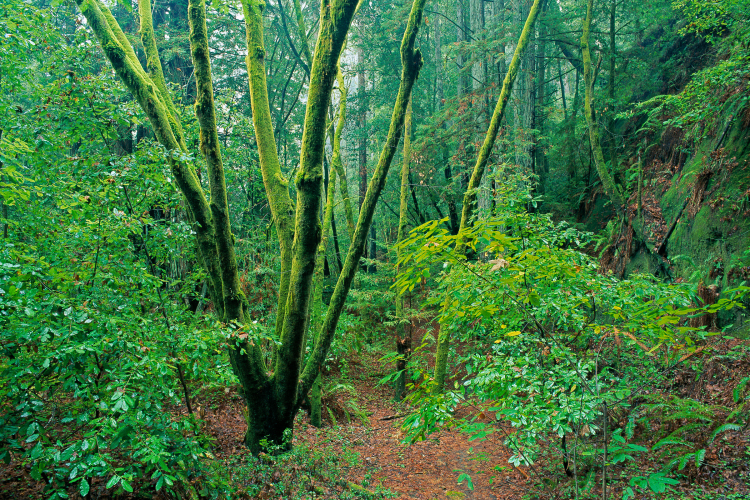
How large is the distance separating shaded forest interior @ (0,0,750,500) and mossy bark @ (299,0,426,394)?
34 millimetres

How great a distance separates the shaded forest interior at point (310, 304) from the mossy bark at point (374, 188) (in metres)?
0.03

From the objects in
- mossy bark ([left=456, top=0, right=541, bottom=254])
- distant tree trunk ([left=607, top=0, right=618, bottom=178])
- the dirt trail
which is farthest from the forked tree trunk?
distant tree trunk ([left=607, top=0, right=618, bottom=178])

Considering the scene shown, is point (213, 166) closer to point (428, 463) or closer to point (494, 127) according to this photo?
point (494, 127)

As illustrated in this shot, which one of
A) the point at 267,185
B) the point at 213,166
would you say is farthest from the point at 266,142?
the point at 213,166

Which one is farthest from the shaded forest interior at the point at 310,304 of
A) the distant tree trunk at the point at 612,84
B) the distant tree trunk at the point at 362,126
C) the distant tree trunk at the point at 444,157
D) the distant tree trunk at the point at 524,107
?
the distant tree trunk at the point at 362,126

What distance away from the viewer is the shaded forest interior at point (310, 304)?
277 centimetres

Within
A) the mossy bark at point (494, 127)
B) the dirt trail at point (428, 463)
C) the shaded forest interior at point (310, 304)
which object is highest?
the mossy bark at point (494, 127)

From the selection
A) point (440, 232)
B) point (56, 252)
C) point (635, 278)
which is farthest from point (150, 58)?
point (635, 278)

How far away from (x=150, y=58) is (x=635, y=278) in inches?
260

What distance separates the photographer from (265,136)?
5.23 metres

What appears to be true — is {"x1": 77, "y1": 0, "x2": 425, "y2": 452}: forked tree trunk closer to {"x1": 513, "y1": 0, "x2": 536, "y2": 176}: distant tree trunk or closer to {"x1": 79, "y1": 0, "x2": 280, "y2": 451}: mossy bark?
{"x1": 79, "y1": 0, "x2": 280, "y2": 451}: mossy bark

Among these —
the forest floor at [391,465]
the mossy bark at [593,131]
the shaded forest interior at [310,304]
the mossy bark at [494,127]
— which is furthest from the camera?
the mossy bark at [593,131]

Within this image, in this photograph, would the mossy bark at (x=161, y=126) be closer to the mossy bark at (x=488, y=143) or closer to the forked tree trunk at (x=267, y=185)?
the forked tree trunk at (x=267, y=185)

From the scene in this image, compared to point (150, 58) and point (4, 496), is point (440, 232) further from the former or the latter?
point (150, 58)
